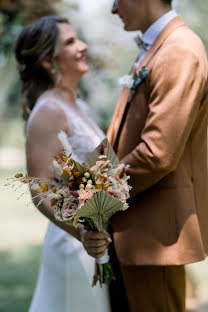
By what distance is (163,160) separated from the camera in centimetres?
261

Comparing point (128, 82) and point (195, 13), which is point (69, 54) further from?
point (195, 13)

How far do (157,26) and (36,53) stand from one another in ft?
3.37

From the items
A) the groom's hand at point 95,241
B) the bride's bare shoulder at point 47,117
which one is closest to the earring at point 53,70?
the bride's bare shoulder at point 47,117

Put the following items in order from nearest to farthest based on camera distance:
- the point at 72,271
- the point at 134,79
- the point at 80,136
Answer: the point at 134,79
the point at 80,136
the point at 72,271

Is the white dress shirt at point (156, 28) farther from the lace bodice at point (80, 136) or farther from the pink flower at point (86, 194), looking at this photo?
the pink flower at point (86, 194)

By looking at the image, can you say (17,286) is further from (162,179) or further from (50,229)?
(162,179)

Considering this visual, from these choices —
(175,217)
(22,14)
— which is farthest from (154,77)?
(22,14)

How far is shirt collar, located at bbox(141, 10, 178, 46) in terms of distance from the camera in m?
2.86

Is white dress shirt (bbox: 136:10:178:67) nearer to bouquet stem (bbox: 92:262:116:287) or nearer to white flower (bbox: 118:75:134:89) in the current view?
white flower (bbox: 118:75:134:89)

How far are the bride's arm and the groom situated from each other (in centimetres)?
41

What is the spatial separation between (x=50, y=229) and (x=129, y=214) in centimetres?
98

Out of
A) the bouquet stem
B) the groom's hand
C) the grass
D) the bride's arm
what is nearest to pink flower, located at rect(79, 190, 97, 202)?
the groom's hand

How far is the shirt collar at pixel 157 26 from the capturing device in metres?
2.86

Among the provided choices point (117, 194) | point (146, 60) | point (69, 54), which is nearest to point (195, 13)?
point (69, 54)
